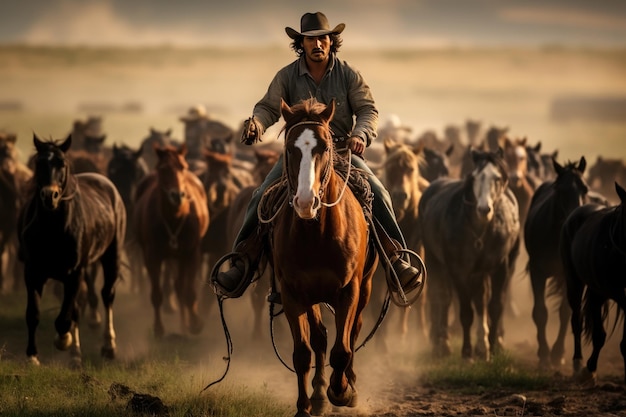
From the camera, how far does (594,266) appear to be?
12.6 m

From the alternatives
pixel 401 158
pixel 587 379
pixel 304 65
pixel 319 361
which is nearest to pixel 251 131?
pixel 304 65

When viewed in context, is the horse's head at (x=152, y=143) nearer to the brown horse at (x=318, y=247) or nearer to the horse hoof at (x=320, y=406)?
the horse hoof at (x=320, y=406)

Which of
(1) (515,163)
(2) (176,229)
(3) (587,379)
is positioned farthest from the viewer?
(1) (515,163)

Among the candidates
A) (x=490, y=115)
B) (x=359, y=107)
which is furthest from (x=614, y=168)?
(x=490, y=115)

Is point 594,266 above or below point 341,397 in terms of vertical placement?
above

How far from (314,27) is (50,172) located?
3832 mm

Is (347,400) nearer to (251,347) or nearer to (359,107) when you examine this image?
(359,107)

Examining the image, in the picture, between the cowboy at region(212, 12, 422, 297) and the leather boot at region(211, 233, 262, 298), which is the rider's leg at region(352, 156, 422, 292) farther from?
the leather boot at region(211, 233, 262, 298)

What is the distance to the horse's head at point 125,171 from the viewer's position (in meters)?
19.7

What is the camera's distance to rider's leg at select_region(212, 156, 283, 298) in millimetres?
9656

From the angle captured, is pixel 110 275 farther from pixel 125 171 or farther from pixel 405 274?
pixel 405 274

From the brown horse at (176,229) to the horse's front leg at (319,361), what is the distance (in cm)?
652

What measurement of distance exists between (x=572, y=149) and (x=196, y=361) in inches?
2520

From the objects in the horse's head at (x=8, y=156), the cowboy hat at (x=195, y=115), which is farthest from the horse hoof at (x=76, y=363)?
the cowboy hat at (x=195, y=115)
